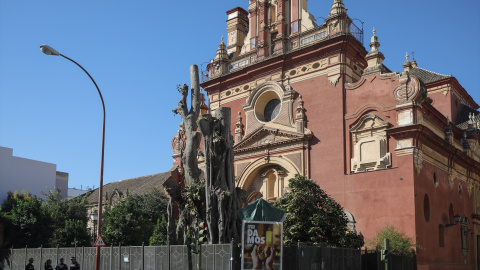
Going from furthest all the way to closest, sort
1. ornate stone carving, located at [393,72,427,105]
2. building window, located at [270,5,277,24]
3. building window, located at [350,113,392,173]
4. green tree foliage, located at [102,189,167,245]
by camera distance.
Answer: building window, located at [270,5,277,24], green tree foliage, located at [102,189,167,245], building window, located at [350,113,392,173], ornate stone carving, located at [393,72,427,105]

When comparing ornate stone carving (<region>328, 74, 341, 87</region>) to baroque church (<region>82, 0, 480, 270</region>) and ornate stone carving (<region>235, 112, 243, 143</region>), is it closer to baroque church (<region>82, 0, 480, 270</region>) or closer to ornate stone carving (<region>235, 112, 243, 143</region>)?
baroque church (<region>82, 0, 480, 270</region>)

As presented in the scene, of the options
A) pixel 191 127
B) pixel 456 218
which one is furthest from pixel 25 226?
pixel 456 218

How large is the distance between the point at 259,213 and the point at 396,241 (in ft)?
34.8

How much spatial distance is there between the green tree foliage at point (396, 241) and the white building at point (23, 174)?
38151mm

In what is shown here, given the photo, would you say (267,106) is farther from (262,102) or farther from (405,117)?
(405,117)

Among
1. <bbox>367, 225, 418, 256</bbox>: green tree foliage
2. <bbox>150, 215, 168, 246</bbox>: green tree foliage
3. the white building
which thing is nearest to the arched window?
<bbox>367, 225, 418, 256</bbox>: green tree foliage

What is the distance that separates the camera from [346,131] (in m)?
27.4

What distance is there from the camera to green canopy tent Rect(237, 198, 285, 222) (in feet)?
49.5

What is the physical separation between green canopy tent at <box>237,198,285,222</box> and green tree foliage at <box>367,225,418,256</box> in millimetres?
9071

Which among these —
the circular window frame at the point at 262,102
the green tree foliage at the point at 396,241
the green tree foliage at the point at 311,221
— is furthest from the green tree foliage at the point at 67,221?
the green tree foliage at the point at 396,241

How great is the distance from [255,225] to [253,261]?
105 centimetres

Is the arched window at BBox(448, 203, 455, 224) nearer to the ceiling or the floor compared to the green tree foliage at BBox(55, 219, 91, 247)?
nearer to the ceiling

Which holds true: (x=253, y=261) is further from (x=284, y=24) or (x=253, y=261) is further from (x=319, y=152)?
(x=284, y=24)

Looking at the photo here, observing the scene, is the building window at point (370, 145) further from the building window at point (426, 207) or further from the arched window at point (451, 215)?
the arched window at point (451, 215)
